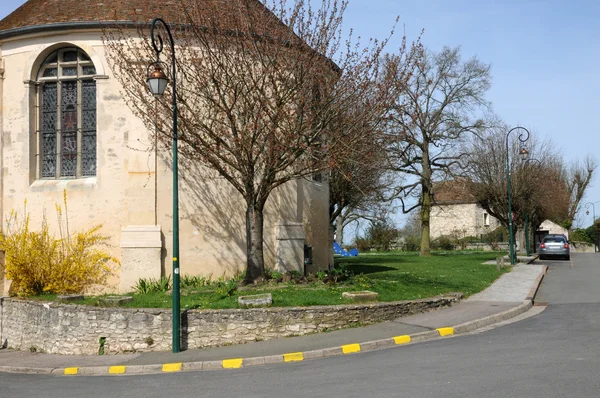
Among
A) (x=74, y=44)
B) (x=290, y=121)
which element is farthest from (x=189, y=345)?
(x=74, y=44)

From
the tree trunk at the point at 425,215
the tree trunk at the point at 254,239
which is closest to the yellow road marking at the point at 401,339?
the tree trunk at the point at 254,239

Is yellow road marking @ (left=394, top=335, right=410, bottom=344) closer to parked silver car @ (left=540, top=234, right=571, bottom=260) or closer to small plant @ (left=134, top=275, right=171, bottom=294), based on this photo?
small plant @ (left=134, top=275, right=171, bottom=294)

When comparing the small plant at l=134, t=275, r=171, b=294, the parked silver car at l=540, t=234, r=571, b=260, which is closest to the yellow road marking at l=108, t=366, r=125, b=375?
the small plant at l=134, t=275, r=171, b=294

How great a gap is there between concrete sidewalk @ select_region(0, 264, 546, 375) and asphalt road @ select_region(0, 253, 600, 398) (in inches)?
20.5

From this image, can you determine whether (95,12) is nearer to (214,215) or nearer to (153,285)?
(214,215)

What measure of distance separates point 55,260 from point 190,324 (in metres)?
6.82

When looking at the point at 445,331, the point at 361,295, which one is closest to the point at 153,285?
the point at 361,295

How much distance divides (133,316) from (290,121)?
19.4ft

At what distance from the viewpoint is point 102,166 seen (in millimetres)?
19078

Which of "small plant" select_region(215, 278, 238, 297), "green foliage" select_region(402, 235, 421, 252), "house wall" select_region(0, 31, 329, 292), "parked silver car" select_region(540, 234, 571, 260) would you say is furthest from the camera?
"green foliage" select_region(402, 235, 421, 252)

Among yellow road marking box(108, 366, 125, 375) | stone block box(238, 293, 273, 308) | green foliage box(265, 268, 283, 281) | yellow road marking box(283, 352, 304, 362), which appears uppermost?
green foliage box(265, 268, 283, 281)

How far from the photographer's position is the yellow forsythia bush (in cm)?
1798

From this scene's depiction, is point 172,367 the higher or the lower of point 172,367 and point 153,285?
the lower

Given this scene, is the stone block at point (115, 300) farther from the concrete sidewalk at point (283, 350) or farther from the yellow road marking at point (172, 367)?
the yellow road marking at point (172, 367)
